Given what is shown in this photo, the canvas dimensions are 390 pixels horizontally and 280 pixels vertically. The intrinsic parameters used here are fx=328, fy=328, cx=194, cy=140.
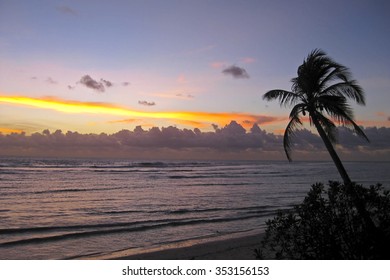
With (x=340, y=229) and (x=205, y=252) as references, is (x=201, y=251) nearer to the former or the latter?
(x=205, y=252)

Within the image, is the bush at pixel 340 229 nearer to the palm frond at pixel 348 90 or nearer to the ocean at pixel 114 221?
the palm frond at pixel 348 90

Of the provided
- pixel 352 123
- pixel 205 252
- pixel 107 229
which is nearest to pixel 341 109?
pixel 352 123

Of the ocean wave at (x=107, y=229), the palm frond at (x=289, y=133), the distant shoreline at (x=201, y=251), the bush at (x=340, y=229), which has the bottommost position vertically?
the ocean wave at (x=107, y=229)

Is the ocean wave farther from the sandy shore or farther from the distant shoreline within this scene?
the sandy shore

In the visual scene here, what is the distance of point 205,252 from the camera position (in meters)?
9.12

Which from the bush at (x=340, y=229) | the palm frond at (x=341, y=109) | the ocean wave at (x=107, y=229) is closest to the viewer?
the bush at (x=340, y=229)

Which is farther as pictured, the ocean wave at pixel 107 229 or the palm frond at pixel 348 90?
the ocean wave at pixel 107 229

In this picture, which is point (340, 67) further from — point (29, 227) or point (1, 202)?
point (1, 202)

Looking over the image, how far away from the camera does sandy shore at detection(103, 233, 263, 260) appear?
27.9 feet

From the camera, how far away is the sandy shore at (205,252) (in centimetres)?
849

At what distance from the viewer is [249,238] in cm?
1074

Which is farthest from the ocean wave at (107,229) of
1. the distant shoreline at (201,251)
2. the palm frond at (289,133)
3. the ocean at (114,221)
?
the palm frond at (289,133)

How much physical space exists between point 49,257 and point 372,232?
26.6ft
